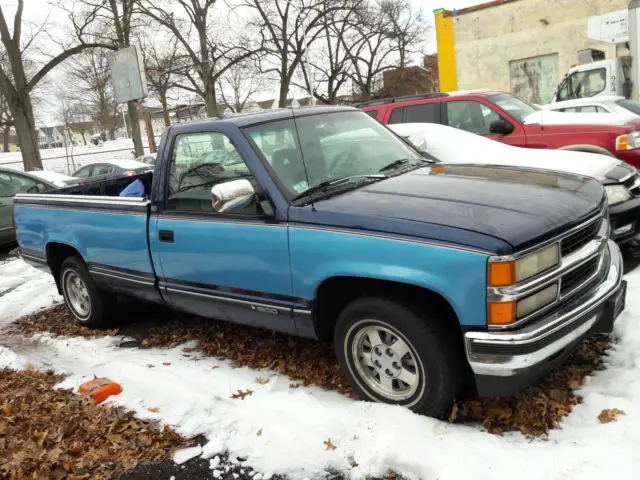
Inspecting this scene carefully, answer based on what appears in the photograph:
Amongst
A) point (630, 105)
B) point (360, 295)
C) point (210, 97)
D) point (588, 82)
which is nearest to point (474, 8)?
point (588, 82)

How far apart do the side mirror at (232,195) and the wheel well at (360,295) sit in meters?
0.75

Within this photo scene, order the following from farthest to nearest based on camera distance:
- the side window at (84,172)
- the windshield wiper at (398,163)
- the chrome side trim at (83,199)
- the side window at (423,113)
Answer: the side window at (84,172), the side window at (423,113), the chrome side trim at (83,199), the windshield wiper at (398,163)

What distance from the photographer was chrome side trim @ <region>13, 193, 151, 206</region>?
458 centimetres

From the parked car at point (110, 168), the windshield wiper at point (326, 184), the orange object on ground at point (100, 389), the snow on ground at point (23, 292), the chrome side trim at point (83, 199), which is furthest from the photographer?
the parked car at point (110, 168)

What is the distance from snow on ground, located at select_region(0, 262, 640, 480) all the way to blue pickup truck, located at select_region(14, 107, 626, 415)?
259 millimetres

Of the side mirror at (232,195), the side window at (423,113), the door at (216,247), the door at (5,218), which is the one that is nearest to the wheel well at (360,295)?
the door at (216,247)

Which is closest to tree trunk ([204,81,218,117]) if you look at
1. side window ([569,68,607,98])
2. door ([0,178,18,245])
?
side window ([569,68,607,98])

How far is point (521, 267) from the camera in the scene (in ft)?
8.92

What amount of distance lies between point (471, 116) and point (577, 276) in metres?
5.91

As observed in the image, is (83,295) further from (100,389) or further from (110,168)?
(110,168)

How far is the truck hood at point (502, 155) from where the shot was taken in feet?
17.8

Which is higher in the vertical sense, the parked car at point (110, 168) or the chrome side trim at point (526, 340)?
the parked car at point (110, 168)

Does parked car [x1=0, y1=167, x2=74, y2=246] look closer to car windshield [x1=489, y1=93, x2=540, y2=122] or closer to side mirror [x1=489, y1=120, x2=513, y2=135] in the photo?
side mirror [x1=489, y1=120, x2=513, y2=135]

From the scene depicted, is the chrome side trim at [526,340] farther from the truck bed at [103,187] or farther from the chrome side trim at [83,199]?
the truck bed at [103,187]
